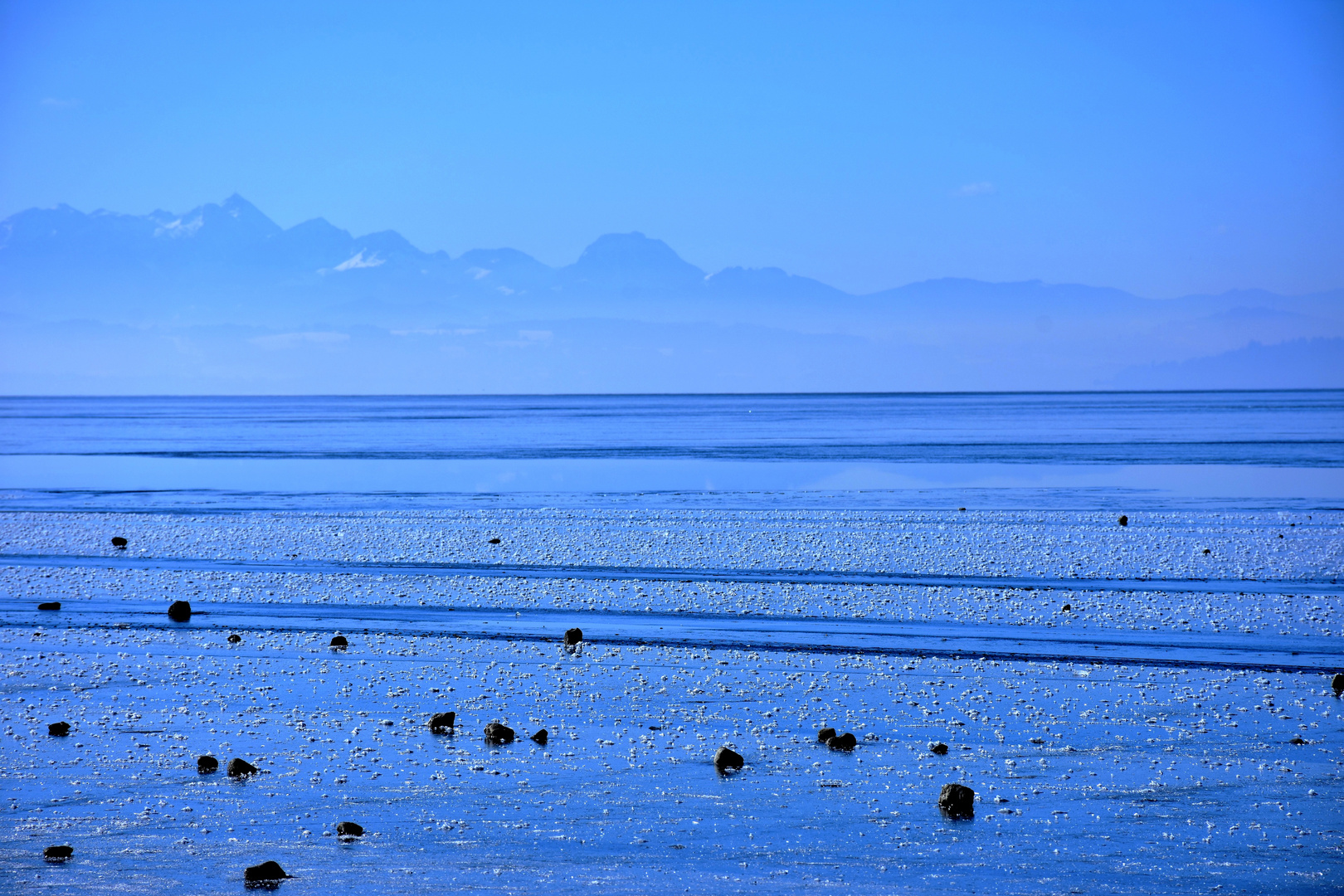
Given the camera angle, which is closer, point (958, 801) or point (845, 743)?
point (958, 801)

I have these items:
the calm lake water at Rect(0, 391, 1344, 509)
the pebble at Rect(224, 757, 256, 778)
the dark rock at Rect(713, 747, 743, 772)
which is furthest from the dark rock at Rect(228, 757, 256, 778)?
the calm lake water at Rect(0, 391, 1344, 509)

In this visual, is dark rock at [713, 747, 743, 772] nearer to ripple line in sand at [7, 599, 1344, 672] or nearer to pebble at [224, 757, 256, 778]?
pebble at [224, 757, 256, 778]

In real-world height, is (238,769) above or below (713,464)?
below

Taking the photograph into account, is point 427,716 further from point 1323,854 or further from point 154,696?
point 1323,854

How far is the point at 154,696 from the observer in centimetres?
1286

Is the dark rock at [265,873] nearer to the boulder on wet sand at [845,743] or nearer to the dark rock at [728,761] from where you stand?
the dark rock at [728,761]

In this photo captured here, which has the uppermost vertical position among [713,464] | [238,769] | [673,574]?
[713,464]

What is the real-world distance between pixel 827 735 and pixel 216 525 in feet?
73.3

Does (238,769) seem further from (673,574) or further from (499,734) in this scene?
(673,574)

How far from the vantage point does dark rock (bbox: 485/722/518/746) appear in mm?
11203

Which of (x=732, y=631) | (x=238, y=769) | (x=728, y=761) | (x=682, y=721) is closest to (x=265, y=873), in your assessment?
(x=238, y=769)

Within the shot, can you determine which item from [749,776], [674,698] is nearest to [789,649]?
[674,698]

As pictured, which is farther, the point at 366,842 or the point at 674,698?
the point at 674,698

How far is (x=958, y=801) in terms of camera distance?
9398mm
